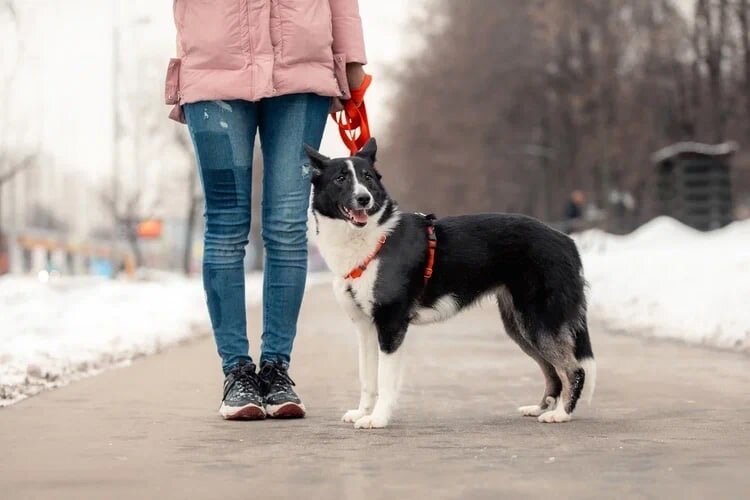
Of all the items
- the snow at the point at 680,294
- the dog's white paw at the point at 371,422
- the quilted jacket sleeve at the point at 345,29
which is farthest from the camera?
the snow at the point at 680,294

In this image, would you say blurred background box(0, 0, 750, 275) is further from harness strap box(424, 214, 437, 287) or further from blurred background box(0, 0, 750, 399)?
harness strap box(424, 214, 437, 287)

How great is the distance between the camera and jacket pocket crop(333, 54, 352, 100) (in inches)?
267

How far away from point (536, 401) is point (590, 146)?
4005 centimetres

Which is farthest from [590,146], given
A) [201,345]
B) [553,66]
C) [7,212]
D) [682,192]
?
[7,212]

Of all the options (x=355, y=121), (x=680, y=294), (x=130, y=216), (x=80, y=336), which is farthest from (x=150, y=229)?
(x=355, y=121)

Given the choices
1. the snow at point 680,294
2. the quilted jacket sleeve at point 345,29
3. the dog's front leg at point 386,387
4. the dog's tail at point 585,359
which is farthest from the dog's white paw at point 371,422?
the snow at point 680,294

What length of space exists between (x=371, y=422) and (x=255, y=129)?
170 cm

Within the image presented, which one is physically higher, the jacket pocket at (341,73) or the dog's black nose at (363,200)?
the jacket pocket at (341,73)

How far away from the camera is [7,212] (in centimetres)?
8769

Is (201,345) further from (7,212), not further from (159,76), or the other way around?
(7,212)

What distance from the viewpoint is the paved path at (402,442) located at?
452cm

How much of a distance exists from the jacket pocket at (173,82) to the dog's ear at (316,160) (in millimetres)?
825

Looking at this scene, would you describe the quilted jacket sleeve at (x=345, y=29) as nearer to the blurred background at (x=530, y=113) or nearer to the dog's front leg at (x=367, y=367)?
the dog's front leg at (x=367, y=367)

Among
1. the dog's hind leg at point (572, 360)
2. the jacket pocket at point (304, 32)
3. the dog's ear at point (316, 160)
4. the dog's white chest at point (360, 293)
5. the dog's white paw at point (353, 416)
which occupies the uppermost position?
the jacket pocket at point (304, 32)
